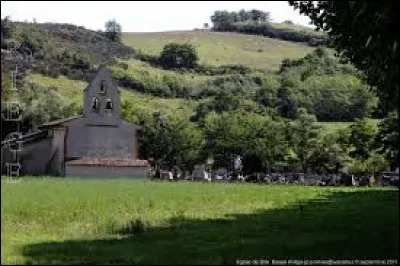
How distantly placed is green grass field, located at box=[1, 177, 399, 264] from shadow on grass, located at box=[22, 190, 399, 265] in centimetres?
3

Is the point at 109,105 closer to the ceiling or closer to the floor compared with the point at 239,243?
closer to the ceiling

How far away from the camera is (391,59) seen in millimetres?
23422

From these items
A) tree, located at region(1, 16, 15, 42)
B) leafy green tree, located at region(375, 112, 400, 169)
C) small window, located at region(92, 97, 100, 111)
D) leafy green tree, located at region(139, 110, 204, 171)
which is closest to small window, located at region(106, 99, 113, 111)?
small window, located at region(92, 97, 100, 111)

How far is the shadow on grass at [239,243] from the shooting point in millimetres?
18656

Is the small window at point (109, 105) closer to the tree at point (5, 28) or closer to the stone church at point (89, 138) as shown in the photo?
the stone church at point (89, 138)

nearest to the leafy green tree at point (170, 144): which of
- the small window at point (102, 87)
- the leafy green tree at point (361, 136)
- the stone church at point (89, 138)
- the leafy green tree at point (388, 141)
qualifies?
the stone church at point (89, 138)

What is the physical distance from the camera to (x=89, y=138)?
10181 cm

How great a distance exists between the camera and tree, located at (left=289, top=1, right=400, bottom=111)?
20.2m

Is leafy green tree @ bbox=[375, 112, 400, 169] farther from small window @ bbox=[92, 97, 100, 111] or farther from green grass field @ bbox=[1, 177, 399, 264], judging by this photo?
small window @ bbox=[92, 97, 100, 111]

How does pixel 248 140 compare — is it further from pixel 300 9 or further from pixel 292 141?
pixel 300 9

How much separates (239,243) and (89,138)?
81562mm

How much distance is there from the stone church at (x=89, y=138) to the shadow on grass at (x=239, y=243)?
68916 millimetres

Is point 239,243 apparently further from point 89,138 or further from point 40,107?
point 40,107

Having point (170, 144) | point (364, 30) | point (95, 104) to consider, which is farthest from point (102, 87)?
point (364, 30)
